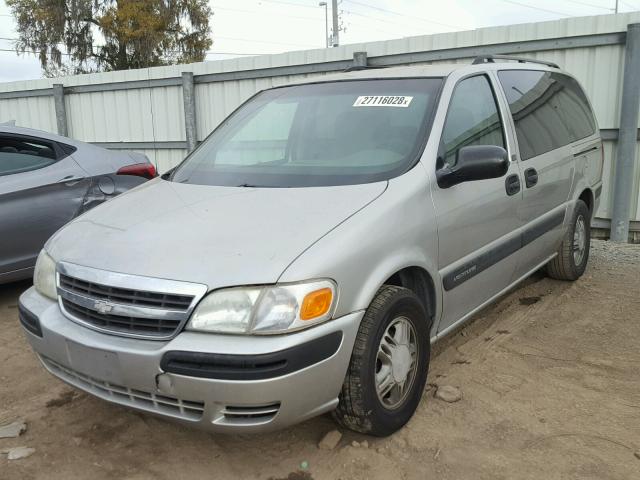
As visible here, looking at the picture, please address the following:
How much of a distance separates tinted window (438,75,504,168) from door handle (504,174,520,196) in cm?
23

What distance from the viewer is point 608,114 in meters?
6.50

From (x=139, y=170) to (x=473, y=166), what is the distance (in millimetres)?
3357

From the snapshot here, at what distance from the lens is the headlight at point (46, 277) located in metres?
2.73

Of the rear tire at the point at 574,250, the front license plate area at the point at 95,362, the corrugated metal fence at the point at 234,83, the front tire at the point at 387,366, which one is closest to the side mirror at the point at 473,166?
the front tire at the point at 387,366

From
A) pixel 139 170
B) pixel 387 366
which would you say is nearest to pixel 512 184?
pixel 387 366

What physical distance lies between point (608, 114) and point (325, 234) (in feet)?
17.5

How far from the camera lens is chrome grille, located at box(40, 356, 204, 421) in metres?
2.26

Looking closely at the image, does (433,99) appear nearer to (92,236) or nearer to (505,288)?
(505,288)

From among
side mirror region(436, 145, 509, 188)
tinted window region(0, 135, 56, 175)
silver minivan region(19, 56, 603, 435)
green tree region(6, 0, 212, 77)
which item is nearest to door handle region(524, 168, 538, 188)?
silver minivan region(19, 56, 603, 435)

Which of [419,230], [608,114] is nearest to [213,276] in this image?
[419,230]

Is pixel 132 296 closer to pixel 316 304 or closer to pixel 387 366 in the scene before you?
pixel 316 304

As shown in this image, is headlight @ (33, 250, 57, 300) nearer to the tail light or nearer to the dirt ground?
the dirt ground

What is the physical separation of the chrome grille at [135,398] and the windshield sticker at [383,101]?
192 centimetres

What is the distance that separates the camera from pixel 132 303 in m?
2.29
